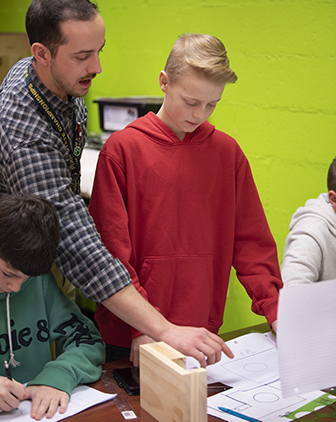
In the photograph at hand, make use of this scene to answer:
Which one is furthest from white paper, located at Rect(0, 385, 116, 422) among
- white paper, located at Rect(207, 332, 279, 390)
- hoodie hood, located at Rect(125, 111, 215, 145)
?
hoodie hood, located at Rect(125, 111, 215, 145)

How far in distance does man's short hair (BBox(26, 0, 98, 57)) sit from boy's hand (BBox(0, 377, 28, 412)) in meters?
0.72

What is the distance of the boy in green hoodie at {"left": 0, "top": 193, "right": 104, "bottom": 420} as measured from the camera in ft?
3.50

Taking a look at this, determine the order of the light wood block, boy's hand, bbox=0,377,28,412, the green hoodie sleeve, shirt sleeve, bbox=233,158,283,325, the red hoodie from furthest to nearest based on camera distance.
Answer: shirt sleeve, bbox=233,158,283,325, the red hoodie, the green hoodie sleeve, boy's hand, bbox=0,377,28,412, the light wood block

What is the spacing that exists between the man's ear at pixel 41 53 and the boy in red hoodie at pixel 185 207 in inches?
9.8

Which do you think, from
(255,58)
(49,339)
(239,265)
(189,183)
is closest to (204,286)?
(239,265)

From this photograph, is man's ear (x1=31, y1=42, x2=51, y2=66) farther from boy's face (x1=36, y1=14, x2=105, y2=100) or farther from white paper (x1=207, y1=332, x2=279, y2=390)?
white paper (x1=207, y1=332, x2=279, y2=390)

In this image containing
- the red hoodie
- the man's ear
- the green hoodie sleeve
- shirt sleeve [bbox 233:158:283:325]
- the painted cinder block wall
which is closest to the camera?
the green hoodie sleeve

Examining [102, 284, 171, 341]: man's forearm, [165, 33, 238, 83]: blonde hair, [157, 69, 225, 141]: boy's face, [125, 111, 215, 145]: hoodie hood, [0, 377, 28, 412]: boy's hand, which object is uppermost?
[165, 33, 238, 83]: blonde hair

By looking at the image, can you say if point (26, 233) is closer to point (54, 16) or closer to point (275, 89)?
point (54, 16)

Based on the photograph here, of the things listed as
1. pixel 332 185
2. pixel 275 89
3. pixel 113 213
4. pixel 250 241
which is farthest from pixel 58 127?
pixel 275 89

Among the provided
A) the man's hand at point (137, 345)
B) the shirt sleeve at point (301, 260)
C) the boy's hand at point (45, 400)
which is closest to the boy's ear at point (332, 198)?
the shirt sleeve at point (301, 260)

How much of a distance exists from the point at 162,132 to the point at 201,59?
0.22 meters

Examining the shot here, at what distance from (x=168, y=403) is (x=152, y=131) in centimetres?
71

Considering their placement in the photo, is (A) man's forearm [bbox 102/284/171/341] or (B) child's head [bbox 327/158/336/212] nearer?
(A) man's forearm [bbox 102/284/171/341]
